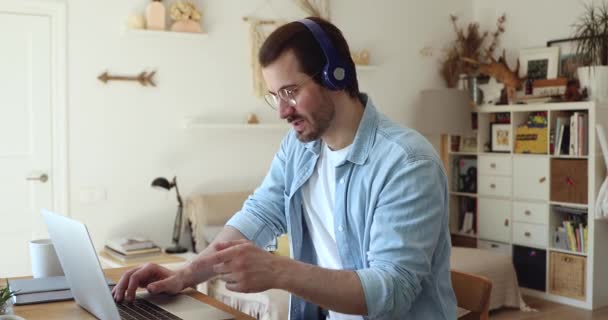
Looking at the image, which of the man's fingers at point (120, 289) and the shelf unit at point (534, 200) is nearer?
the man's fingers at point (120, 289)

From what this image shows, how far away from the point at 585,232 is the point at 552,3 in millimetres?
1817

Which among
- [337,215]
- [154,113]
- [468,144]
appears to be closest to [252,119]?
[154,113]

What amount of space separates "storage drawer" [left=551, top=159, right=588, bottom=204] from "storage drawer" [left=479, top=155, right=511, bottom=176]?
39 cm

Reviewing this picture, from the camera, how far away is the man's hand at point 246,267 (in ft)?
4.13

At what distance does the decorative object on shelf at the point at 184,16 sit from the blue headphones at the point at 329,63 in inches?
117

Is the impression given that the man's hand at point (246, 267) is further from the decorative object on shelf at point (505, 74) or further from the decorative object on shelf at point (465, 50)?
the decorative object on shelf at point (465, 50)

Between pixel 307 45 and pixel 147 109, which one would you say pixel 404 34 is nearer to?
pixel 147 109

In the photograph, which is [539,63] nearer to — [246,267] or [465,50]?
[465,50]

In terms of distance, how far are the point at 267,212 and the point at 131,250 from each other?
2.30 m

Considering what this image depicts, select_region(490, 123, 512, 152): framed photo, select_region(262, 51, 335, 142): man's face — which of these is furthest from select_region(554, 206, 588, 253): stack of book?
select_region(262, 51, 335, 142): man's face

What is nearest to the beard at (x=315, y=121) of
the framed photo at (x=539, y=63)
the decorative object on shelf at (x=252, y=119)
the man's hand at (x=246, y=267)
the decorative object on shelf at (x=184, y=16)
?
the man's hand at (x=246, y=267)

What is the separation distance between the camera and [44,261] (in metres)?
1.87

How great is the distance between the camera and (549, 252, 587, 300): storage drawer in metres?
4.70

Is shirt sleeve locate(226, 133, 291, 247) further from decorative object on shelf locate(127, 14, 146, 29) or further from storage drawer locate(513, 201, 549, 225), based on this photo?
storage drawer locate(513, 201, 549, 225)
